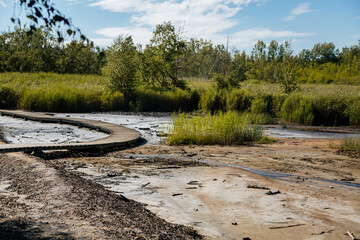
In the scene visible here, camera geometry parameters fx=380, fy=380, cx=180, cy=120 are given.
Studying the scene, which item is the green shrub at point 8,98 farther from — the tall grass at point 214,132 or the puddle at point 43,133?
the tall grass at point 214,132

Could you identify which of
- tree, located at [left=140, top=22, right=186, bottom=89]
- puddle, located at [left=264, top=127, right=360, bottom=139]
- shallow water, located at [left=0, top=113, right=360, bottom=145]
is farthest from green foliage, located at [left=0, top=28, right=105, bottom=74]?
puddle, located at [left=264, top=127, right=360, bottom=139]

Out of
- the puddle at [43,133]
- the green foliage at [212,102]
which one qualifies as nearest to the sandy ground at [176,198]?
the puddle at [43,133]

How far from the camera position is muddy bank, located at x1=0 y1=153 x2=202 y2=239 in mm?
3512

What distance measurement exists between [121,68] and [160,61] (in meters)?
2.88

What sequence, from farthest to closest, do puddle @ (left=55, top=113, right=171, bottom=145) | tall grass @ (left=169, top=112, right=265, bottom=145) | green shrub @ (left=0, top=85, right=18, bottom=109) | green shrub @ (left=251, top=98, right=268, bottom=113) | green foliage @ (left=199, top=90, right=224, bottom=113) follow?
green shrub @ (left=0, top=85, right=18, bottom=109) < green foliage @ (left=199, top=90, right=224, bottom=113) < green shrub @ (left=251, top=98, right=268, bottom=113) < puddle @ (left=55, top=113, right=171, bottom=145) < tall grass @ (left=169, top=112, right=265, bottom=145)

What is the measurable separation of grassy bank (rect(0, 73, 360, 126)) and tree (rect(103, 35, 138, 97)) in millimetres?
475

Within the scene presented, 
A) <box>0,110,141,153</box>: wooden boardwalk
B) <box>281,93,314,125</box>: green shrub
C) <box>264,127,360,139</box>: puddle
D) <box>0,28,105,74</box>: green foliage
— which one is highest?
<box>0,28,105,74</box>: green foliage

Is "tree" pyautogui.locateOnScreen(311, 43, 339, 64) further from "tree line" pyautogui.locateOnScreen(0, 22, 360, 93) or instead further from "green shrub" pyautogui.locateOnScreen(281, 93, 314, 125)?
"green shrub" pyautogui.locateOnScreen(281, 93, 314, 125)

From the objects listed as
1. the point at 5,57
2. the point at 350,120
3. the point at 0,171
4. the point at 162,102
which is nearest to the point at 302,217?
the point at 0,171

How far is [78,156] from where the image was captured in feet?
27.0

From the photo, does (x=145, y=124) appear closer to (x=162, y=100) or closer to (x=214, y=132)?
(x=214, y=132)

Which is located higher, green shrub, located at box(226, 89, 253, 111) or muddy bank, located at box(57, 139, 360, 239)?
green shrub, located at box(226, 89, 253, 111)

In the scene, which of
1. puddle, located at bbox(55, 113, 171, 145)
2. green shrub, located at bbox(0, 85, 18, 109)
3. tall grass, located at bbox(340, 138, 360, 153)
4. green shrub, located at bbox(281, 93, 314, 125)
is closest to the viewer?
tall grass, located at bbox(340, 138, 360, 153)

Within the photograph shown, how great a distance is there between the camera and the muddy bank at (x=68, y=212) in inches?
138
